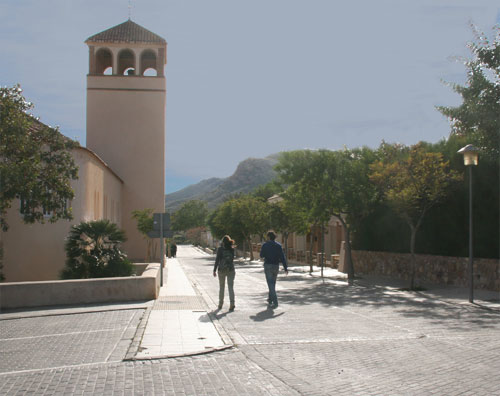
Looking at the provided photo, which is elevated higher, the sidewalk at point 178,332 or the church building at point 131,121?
the church building at point 131,121

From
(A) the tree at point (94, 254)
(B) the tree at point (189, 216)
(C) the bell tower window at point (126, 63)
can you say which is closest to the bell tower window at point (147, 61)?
(C) the bell tower window at point (126, 63)

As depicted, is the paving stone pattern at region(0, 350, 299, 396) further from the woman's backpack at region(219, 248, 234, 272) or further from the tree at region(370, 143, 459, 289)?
the tree at region(370, 143, 459, 289)

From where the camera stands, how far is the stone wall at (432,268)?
18719 mm

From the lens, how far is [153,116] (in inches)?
1690

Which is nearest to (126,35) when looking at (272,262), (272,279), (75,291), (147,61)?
(147,61)

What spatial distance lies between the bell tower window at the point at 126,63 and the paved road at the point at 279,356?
34058 mm

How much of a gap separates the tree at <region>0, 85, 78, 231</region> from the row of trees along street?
11.1m

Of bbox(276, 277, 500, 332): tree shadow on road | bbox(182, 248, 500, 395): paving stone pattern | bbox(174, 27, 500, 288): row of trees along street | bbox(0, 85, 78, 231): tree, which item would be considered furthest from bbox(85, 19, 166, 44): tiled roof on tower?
bbox(182, 248, 500, 395): paving stone pattern

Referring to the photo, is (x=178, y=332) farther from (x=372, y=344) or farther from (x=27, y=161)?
(x=27, y=161)

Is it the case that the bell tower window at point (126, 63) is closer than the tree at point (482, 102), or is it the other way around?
the tree at point (482, 102)

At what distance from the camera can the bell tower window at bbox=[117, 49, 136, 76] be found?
146 feet

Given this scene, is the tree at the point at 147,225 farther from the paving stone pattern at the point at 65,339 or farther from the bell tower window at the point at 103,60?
the paving stone pattern at the point at 65,339

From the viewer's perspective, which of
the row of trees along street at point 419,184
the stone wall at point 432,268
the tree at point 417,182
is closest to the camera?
the row of trees along street at point 419,184

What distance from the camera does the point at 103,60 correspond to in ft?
146
